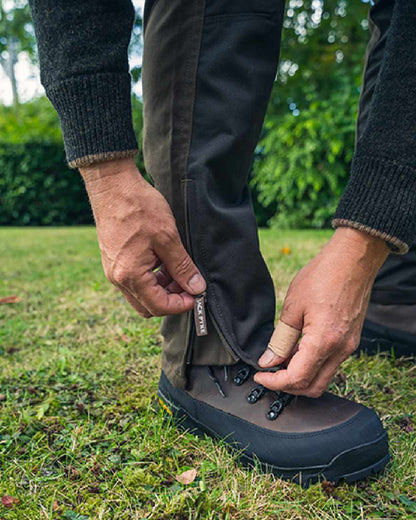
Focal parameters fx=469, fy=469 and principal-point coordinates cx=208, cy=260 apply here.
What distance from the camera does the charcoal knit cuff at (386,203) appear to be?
919 mm

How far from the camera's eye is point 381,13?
1354 millimetres

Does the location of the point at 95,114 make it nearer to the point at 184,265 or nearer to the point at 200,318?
the point at 184,265

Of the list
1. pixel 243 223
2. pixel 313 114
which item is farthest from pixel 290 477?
pixel 313 114

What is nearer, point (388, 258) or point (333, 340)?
point (333, 340)

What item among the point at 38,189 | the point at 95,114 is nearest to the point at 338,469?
the point at 95,114

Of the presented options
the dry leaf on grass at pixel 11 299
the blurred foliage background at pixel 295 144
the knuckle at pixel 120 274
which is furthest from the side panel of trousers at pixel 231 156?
the blurred foliage background at pixel 295 144

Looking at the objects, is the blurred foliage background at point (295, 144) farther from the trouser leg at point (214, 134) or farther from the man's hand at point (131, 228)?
the man's hand at point (131, 228)

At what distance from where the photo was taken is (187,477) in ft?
3.26

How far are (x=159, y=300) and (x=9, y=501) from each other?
485 mm

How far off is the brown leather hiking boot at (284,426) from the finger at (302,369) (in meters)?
0.08

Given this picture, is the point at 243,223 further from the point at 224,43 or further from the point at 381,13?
the point at 381,13

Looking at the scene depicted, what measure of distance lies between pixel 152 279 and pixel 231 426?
0.41 m

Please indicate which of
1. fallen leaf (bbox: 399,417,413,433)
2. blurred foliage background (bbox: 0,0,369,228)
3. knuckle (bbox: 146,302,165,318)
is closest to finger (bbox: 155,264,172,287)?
knuckle (bbox: 146,302,165,318)

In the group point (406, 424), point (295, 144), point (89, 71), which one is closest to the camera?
point (89, 71)
